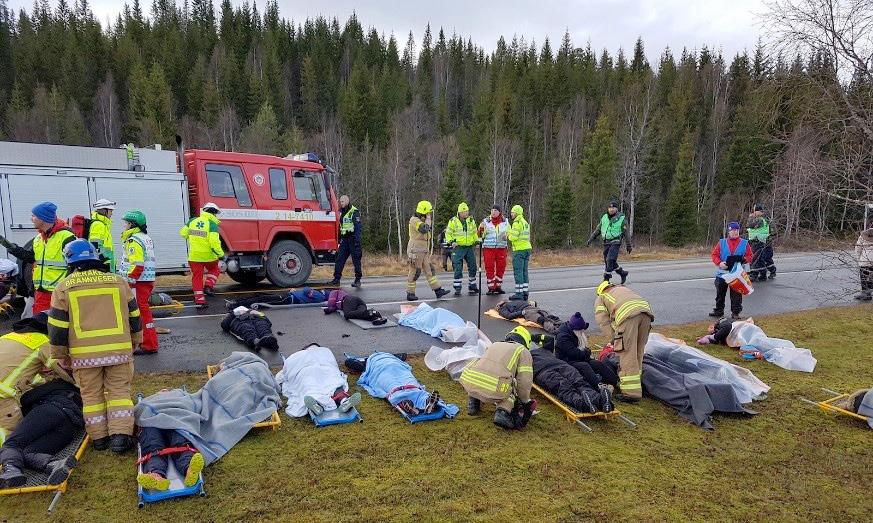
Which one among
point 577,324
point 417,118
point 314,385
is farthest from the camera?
point 417,118

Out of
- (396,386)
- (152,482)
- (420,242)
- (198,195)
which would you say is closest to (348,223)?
(420,242)

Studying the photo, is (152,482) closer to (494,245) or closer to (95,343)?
(95,343)

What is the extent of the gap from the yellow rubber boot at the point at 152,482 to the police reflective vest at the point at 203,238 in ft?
21.0

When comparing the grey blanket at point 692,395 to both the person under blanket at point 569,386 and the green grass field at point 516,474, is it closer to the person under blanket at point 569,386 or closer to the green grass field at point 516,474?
the green grass field at point 516,474

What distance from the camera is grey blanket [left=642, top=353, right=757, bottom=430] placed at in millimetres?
5246

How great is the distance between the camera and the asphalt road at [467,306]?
7.11 metres

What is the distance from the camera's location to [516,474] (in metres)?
4.05

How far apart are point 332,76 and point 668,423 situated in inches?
2638

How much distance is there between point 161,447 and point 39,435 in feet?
3.08

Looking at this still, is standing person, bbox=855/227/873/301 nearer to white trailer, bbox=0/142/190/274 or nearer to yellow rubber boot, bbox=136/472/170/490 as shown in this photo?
yellow rubber boot, bbox=136/472/170/490

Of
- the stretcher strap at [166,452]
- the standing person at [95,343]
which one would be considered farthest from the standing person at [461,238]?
the stretcher strap at [166,452]

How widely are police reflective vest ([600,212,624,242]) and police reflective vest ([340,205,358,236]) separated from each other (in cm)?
610

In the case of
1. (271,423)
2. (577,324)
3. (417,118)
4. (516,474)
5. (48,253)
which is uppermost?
(417,118)

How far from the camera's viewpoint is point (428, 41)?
91062 millimetres
